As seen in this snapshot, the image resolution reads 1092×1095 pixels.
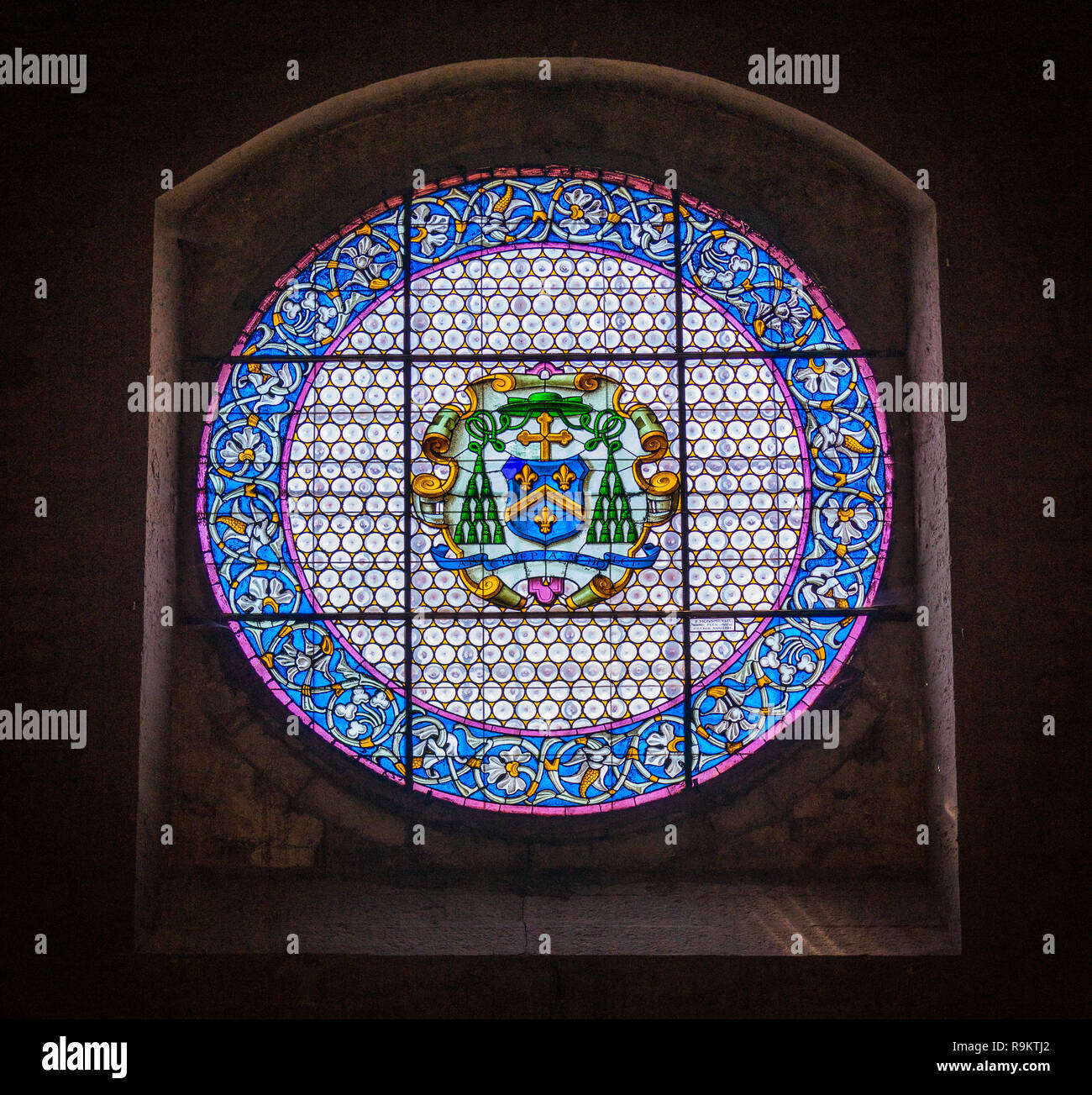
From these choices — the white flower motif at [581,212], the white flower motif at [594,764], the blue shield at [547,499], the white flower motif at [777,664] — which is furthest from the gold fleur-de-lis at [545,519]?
the white flower motif at [581,212]

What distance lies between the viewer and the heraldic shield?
441 cm

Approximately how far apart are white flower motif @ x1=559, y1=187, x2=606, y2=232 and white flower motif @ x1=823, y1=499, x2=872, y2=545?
1.44 m

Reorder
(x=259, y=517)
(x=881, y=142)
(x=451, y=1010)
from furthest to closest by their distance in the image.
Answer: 1. (x=259, y=517)
2. (x=881, y=142)
3. (x=451, y=1010)

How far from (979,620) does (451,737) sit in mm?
1905

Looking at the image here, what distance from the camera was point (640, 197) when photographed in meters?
4.66

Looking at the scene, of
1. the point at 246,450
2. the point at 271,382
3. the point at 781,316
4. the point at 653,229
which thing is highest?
the point at 653,229

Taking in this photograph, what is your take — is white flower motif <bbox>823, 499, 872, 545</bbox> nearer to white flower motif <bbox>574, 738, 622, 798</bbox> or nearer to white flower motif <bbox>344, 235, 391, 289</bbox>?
white flower motif <bbox>574, 738, 622, 798</bbox>

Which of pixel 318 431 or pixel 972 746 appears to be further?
pixel 318 431

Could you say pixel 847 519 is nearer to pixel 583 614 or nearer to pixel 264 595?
pixel 583 614

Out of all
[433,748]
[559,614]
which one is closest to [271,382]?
[559,614]

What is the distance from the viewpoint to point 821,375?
4.53 m

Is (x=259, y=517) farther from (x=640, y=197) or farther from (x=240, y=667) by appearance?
(x=640, y=197)

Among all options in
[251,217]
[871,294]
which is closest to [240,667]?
[251,217]

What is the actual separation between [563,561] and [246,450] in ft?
4.21
